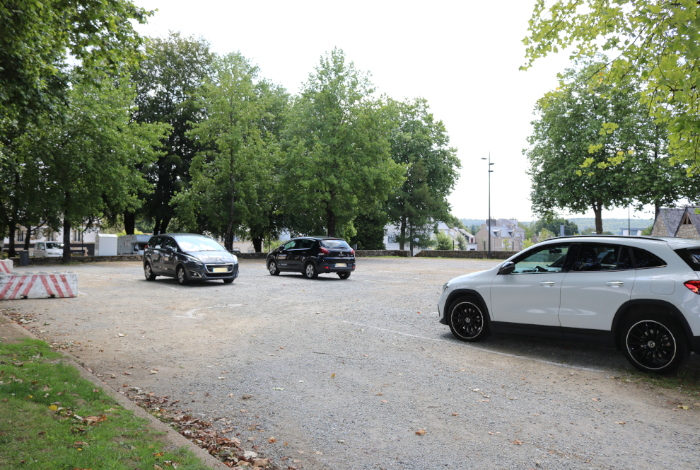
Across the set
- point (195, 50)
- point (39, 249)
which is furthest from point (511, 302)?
point (39, 249)

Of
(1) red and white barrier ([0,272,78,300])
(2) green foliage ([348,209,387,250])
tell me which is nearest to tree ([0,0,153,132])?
(1) red and white barrier ([0,272,78,300])

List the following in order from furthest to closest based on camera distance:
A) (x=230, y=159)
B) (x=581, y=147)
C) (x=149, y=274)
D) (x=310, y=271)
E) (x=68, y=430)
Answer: (x=581, y=147)
(x=230, y=159)
(x=310, y=271)
(x=149, y=274)
(x=68, y=430)

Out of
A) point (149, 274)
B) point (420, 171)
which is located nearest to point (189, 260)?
point (149, 274)

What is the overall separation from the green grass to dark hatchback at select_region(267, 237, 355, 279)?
45.3 ft

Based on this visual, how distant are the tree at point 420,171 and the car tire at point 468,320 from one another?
4688 centimetres

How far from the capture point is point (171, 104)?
42.5 meters

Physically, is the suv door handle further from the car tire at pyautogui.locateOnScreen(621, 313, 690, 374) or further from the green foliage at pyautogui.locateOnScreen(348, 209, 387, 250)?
the green foliage at pyautogui.locateOnScreen(348, 209, 387, 250)

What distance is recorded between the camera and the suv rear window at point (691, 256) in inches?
224

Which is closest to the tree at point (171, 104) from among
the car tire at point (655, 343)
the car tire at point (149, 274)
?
the car tire at point (149, 274)

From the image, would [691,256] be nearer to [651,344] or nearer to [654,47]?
[651,344]

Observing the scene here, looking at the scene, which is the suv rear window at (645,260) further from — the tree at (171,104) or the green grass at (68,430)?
the tree at (171,104)

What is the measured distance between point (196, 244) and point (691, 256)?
1498 cm

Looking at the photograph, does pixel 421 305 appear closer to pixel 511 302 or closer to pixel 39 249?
pixel 511 302

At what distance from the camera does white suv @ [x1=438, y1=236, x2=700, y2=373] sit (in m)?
5.68
